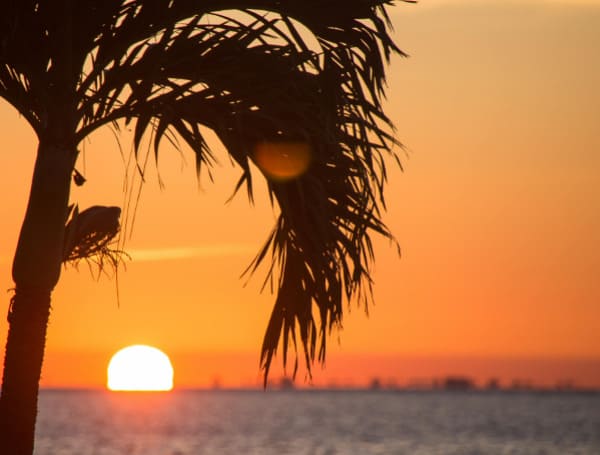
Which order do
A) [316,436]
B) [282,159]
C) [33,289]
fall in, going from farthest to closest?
[316,436] → [282,159] → [33,289]

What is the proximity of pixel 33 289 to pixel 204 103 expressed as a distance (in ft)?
4.62

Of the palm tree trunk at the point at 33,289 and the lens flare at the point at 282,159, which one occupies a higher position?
the lens flare at the point at 282,159

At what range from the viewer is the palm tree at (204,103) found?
7297mm

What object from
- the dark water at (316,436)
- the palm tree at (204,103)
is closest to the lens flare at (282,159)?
the palm tree at (204,103)

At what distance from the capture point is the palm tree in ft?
23.9

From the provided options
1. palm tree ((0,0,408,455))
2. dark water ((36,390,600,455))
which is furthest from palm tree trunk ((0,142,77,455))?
dark water ((36,390,600,455))

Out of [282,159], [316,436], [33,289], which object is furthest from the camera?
[316,436]

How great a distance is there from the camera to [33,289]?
727cm

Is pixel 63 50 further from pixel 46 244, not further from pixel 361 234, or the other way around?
pixel 361 234

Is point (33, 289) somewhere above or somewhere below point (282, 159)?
below

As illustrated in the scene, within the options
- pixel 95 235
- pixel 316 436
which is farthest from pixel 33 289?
pixel 316 436

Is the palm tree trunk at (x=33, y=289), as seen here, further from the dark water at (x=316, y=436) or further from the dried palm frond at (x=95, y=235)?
the dark water at (x=316, y=436)

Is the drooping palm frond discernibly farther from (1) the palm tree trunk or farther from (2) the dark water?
(2) the dark water

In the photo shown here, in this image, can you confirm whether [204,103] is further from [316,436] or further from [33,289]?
[316,436]
